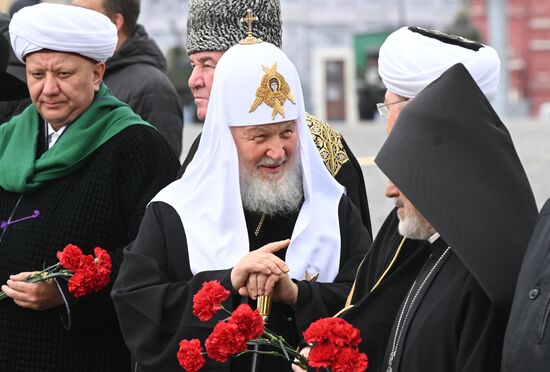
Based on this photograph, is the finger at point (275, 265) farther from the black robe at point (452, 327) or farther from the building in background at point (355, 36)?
the building in background at point (355, 36)

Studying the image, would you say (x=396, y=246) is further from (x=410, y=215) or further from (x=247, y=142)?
(x=247, y=142)

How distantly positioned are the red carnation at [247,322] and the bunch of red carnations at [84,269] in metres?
1.03

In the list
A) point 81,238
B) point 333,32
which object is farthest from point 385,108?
point 333,32

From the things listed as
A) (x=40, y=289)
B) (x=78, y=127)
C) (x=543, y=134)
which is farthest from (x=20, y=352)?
(x=543, y=134)

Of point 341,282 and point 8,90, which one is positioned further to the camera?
point 8,90

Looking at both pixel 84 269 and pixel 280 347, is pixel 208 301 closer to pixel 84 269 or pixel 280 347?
pixel 280 347

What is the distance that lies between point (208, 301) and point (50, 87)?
1.43 meters

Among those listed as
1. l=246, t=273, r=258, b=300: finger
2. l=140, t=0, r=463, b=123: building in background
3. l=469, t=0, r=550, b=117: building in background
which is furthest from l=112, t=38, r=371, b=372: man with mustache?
l=469, t=0, r=550, b=117: building in background

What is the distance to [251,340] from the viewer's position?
3957 mm

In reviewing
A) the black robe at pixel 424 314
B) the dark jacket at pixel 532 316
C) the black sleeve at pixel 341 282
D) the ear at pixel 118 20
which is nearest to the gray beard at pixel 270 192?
the black sleeve at pixel 341 282

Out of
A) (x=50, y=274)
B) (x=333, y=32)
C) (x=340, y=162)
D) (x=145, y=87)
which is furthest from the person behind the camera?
(x=333, y=32)

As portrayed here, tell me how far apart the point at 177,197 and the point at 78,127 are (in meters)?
0.75

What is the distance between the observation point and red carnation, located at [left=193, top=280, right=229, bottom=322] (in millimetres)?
4020

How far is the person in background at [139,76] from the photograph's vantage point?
6.38 meters
